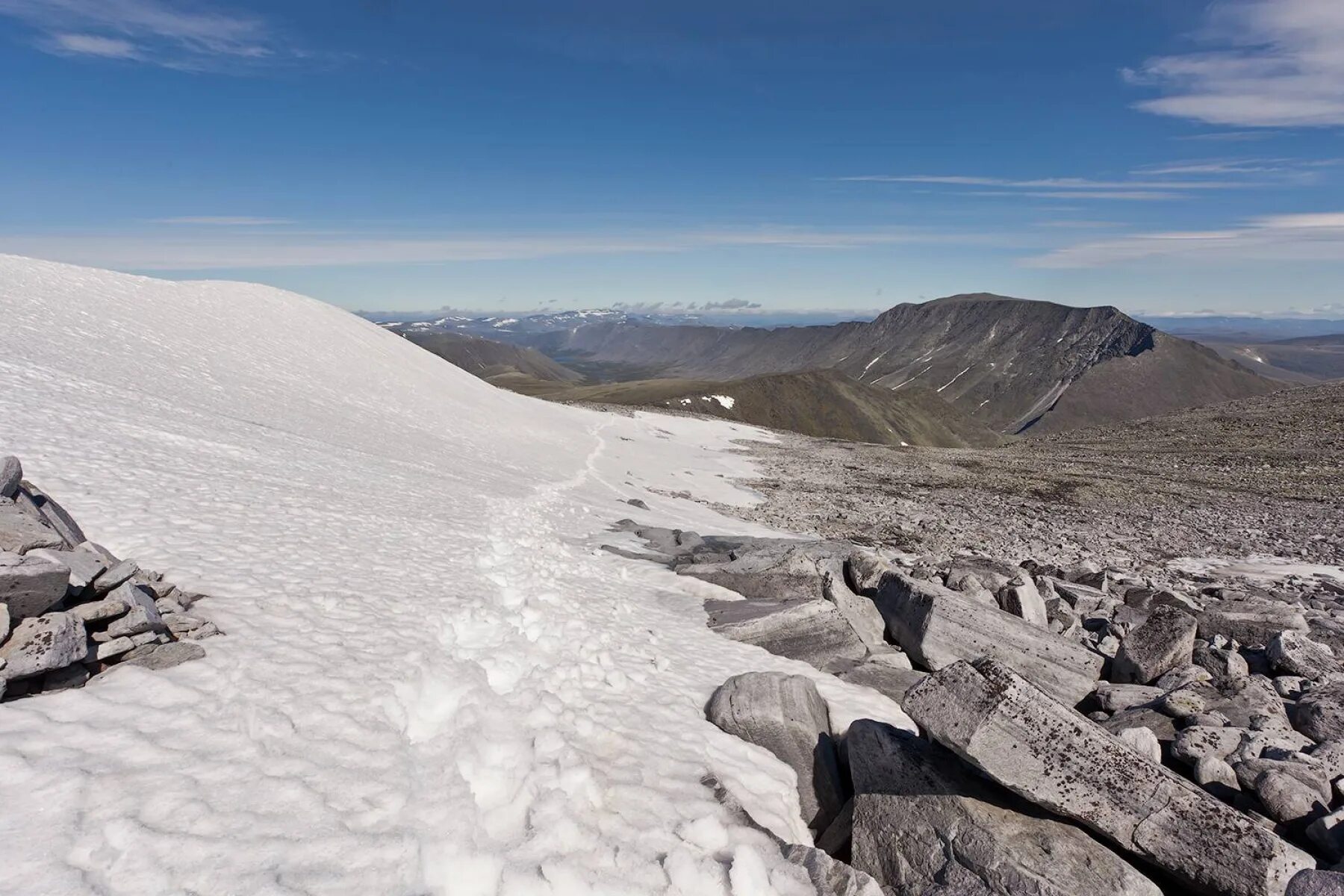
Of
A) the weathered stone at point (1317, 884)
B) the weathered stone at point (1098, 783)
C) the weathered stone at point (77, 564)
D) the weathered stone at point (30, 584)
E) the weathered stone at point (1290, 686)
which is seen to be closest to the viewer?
the weathered stone at point (1317, 884)

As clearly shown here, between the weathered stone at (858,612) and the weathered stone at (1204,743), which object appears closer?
the weathered stone at (1204,743)

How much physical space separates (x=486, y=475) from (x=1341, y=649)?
28822 millimetres

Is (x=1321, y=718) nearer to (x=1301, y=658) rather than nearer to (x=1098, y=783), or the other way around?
(x=1301, y=658)

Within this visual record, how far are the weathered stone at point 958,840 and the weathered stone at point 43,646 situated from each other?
883 cm

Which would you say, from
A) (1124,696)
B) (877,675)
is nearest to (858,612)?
(877,675)

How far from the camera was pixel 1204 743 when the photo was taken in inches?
339

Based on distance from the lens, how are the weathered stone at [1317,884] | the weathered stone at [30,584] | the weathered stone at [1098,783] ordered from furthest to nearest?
the weathered stone at [30,584]
the weathered stone at [1098,783]
the weathered stone at [1317,884]

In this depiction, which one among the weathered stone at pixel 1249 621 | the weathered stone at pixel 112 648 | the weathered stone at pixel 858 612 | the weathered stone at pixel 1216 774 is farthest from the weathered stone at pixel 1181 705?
the weathered stone at pixel 112 648

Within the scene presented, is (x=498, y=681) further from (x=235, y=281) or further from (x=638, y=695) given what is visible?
(x=235, y=281)

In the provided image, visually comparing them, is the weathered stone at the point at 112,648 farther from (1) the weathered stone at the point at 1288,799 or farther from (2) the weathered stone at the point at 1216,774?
(1) the weathered stone at the point at 1288,799

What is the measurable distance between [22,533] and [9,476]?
A: 7.18ft

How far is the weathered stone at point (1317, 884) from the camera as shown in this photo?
549 cm

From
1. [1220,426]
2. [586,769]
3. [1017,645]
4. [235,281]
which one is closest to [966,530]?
[1017,645]

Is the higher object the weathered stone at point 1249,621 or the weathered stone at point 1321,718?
the weathered stone at point 1321,718
